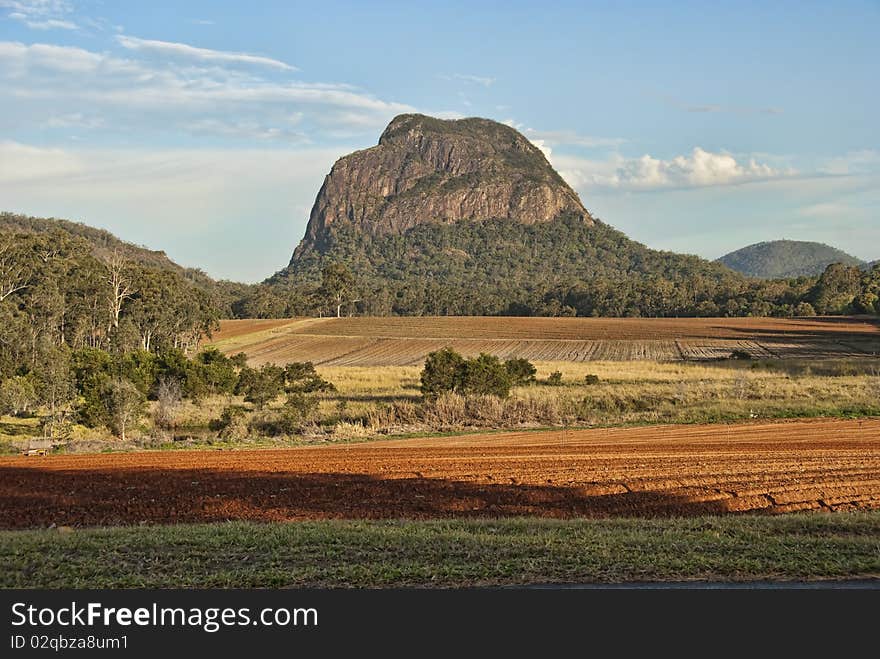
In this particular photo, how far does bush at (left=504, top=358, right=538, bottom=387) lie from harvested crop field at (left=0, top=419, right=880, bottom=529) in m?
20.8

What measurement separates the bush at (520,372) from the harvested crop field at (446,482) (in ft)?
68.1

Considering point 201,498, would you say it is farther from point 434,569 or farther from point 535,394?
point 535,394

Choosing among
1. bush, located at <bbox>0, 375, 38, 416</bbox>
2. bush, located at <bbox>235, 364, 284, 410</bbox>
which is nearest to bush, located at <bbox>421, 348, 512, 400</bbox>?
bush, located at <bbox>235, 364, 284, 410</bbox>

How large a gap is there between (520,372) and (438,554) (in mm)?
40659

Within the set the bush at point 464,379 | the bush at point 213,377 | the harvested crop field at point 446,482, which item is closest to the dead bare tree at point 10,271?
the bush at point 213,377

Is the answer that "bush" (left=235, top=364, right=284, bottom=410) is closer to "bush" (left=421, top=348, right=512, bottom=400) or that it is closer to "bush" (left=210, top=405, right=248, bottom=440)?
"bush" (left=210, top=405, right=248, bottom=440)

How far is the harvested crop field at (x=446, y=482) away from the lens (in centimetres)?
1438

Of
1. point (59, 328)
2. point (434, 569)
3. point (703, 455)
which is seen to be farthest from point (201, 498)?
point (59, 328)

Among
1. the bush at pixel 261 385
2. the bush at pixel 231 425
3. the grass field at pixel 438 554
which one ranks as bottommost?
the bush at pixel 231 425

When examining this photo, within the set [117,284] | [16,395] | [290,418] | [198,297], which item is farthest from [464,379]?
[198,297]

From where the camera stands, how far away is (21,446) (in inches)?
1185

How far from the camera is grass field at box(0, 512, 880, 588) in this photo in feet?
27.3

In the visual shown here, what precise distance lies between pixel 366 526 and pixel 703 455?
14.5 meters

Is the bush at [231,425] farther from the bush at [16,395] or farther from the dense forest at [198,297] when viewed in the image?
the dense forest at [198,297]
